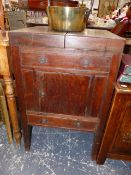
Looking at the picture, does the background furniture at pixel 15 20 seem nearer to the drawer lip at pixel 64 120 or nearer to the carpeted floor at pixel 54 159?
Answer: the carpeted floor at pixel 54 159

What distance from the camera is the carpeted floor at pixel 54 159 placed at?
3.88 feet

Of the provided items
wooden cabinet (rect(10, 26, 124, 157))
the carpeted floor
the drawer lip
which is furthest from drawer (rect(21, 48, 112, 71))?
the carpeted floor

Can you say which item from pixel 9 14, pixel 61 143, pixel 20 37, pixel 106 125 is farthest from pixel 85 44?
pixel 9 14

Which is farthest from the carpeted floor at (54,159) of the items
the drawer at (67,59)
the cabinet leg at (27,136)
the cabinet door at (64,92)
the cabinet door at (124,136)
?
the drawer at (67,59)

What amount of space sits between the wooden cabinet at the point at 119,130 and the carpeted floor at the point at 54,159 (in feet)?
0.39

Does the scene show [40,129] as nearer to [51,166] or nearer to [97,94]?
[51,166]

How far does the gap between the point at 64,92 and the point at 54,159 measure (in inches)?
24.7

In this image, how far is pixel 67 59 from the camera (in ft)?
2.84

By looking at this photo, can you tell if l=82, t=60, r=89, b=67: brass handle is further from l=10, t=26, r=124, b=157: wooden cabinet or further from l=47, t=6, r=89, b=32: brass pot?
l=47, t=6, r=89, b=32: brass pot

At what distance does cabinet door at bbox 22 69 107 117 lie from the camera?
3.05 ft

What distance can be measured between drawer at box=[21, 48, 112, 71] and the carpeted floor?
80cm

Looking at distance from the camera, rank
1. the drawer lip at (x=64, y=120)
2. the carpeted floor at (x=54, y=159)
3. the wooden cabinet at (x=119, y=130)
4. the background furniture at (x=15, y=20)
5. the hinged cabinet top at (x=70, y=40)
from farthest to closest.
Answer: the background furniture at (x=15, y=20) → the carpeted floor at (x=54, y=159) → the drawer lip at (x=64, y=120) → the wooden cabinet at (x=119, y=130) → the hinged cabinet top at (x=70, y=40)

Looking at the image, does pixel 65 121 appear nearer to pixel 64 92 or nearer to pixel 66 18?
pixel 64 92

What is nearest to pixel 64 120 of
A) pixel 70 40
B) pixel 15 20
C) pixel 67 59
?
pixel 67 59
